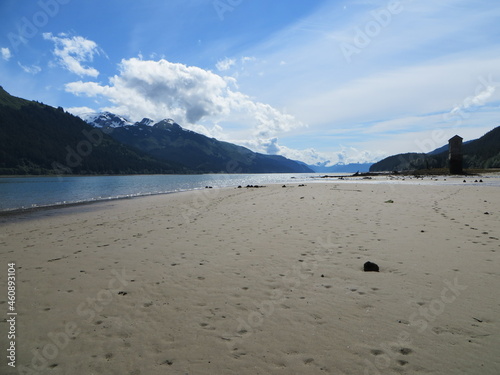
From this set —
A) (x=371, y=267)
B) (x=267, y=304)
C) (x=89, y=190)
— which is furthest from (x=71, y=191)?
(x=371, y=267)

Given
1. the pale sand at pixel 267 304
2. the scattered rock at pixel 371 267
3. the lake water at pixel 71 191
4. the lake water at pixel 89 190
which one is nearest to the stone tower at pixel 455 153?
the lake water at pixel 89 190

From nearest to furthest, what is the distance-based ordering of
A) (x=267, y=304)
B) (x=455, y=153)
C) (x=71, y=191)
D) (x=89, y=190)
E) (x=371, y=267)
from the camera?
(x=267, y=304) < (x=371, y=267) < (x=71, y=191) < (x=89, y=190) < (x=455, y=153)

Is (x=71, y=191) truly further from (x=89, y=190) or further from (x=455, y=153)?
(x=455, y=153)

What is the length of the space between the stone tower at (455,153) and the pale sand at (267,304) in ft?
206

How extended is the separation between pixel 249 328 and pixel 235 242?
6.45 m

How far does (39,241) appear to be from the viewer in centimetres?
1395

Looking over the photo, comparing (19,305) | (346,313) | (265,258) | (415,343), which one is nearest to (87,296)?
(19,305)

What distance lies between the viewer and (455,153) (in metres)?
63.8

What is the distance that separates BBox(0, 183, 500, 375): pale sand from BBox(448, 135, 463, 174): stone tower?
62679 mm

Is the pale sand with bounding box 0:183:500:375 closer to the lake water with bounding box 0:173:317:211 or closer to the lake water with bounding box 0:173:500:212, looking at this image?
the lake water with bounding box 0:173:500:212

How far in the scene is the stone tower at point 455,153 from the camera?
60.1m

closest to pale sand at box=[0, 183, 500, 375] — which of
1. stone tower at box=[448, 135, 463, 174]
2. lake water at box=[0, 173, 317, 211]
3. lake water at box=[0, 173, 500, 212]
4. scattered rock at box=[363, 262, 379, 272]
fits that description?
scattered rock at box=[363, 262, 379, 272]

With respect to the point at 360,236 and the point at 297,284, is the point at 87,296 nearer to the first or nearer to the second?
the point at 297,284

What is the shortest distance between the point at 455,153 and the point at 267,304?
3047 inches
